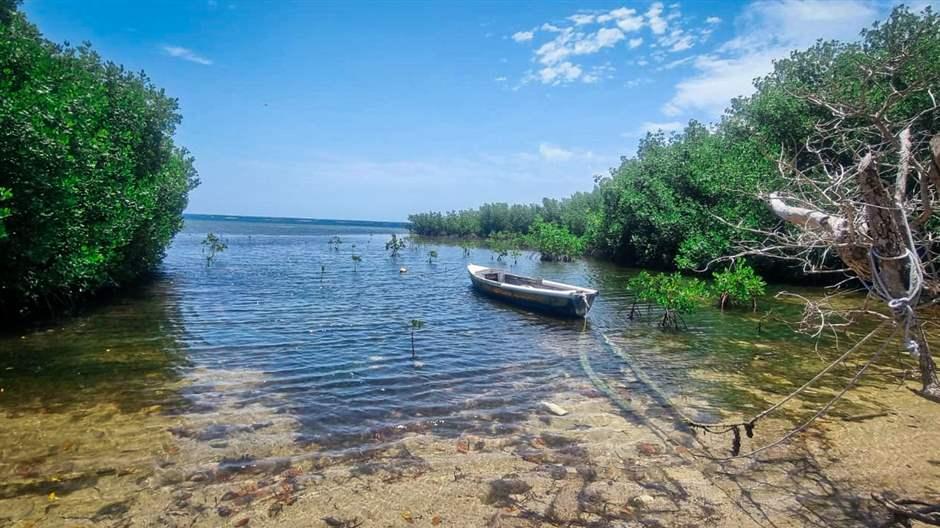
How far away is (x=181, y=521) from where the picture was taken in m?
5.23

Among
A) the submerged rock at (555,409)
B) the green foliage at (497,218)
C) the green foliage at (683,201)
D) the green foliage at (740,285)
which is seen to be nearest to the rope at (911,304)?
the submerged rock at (555,409)

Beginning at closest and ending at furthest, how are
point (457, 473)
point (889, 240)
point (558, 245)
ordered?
1. point (889, 240)
2. point (457, 473)
3. point (558, 245)

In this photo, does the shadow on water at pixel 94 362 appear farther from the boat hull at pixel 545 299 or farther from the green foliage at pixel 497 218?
the green foliage at pixel 497 218

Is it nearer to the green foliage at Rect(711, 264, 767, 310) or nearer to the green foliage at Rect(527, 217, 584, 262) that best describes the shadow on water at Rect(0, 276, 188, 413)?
the green foliage at Rect(711, 264, 767, 310)

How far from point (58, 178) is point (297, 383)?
7.57 metres

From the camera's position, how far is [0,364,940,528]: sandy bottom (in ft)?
17.6

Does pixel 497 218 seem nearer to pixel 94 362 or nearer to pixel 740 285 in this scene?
pixel 740 285

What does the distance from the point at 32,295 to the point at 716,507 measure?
54.4ft

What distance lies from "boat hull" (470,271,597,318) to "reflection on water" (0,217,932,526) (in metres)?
0.43

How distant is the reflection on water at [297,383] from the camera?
6.34 meters

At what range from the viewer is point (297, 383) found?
32.3 ft

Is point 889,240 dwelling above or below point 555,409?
above

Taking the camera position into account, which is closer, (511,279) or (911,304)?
(911,304)

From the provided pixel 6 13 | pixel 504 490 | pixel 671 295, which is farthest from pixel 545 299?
pixel 6 13
